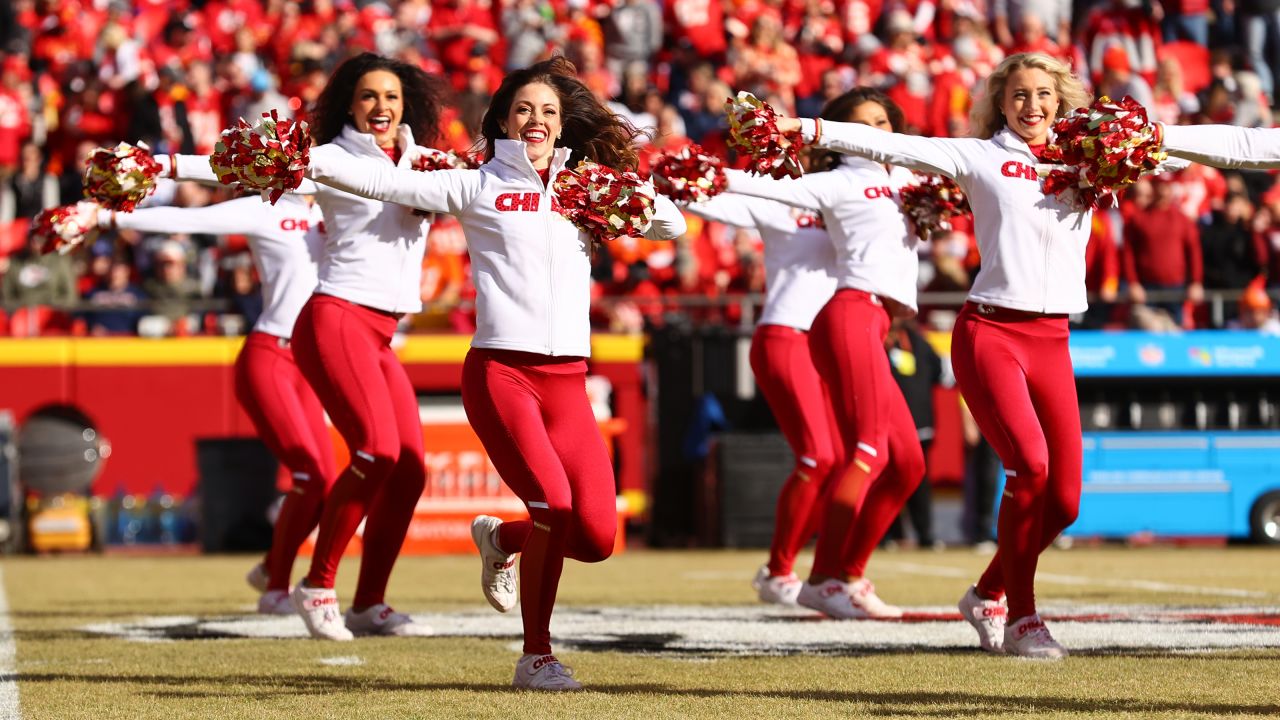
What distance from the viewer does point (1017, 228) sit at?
667cm

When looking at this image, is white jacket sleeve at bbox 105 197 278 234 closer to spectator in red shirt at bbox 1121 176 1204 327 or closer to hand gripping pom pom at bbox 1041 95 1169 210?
hand gripping pom pom at bbox 1041 95 1169 210

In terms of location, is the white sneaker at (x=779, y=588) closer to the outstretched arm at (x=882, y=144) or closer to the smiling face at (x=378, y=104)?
the smiling face at (x=378, y=104)

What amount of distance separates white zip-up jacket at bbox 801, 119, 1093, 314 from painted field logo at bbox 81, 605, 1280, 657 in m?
1.24

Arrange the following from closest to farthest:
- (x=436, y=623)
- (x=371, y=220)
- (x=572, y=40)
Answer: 1. (x=371, y=220)
2. (x=436, y=623)
3. (x=572, y=40)

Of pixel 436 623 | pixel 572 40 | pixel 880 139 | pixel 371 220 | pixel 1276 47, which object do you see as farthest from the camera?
pixel 1276 47

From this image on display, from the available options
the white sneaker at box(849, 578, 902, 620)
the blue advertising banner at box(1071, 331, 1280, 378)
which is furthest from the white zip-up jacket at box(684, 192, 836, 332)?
the blue advertising banner at box(1071, 331, 1280, 378)

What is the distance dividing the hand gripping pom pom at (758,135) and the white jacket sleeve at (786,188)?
4.56ft

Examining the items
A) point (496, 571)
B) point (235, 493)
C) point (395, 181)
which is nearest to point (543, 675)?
point (496, 571)

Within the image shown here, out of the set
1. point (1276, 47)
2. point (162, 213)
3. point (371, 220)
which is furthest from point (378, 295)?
point (1276, 47)

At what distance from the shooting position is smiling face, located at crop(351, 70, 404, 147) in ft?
25.5

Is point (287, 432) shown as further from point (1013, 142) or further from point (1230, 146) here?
point (1230, 146)

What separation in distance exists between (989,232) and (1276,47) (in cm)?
1556

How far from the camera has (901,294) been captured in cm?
862

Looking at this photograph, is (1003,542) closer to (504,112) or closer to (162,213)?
(504,112)
